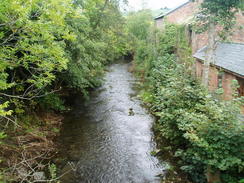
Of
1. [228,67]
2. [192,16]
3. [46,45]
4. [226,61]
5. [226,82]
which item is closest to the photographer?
[46,45]

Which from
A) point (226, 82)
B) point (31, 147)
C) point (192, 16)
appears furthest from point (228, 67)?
point (31, 147)

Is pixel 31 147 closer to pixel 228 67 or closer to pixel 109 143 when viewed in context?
pixel 109 143

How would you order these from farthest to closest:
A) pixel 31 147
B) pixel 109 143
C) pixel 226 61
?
pixel 226 61 → pixel 109 143 → pixel 31 147

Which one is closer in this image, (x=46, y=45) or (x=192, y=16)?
(x=46, y=45)

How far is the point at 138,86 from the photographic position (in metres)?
18.8

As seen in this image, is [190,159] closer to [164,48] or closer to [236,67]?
[236,67]

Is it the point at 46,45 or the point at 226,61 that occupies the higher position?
the point at 46,45

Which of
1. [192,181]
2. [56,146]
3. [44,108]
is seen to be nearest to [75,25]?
[44,108]

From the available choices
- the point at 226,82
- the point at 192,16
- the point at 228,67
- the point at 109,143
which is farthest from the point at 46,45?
the point at 192,16

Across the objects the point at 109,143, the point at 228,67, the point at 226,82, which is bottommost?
the point at 109,143

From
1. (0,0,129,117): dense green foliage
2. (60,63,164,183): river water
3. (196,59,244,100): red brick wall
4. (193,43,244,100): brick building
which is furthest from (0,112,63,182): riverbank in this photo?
(196,59,244,100): red brick wall

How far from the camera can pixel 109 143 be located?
905cm

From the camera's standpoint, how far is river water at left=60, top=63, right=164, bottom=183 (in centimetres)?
694

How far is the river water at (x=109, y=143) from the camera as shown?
22.8ft
